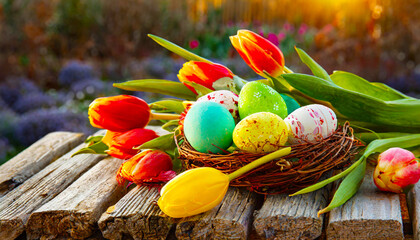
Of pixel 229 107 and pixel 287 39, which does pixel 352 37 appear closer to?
pixel 287 39

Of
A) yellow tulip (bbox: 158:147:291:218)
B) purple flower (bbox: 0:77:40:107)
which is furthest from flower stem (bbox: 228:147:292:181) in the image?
purple flower (bbox: 0:77:40:107)

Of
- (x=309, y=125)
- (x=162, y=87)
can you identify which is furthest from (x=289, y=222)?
(x=162, y=87)

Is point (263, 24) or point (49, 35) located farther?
point (263, 24)

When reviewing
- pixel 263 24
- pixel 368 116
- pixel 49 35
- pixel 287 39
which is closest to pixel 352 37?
pixel 287 39

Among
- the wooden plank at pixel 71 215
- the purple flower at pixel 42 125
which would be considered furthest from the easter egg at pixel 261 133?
the purple flower at pixel 42 125

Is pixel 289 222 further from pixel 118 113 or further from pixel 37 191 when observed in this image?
pixel 37 191

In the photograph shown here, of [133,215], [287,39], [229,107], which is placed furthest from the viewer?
[287,39]

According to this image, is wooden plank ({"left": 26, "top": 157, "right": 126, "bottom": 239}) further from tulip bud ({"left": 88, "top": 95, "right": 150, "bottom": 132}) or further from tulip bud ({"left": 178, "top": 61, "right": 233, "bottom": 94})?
tulip bud ({"left": 178, "top": 61, "right": 233, "bottom": 94})
